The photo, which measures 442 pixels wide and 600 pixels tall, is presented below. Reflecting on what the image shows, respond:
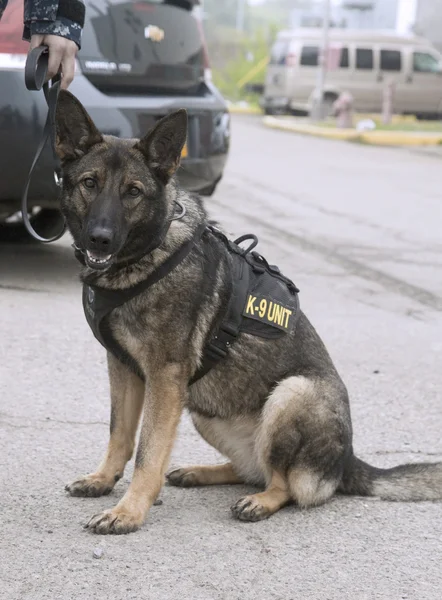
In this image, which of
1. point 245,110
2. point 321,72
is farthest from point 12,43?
point 245,110

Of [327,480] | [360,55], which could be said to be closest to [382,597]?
[327,480]

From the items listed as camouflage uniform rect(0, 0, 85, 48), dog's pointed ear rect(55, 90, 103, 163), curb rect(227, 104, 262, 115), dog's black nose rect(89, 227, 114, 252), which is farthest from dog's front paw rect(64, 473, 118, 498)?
curb rect(227, 104, 262, 115)

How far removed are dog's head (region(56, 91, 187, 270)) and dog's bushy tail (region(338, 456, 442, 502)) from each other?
45.4 inches

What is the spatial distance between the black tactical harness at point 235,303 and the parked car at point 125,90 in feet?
8.61

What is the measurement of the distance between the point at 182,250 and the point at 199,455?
106 centimetres

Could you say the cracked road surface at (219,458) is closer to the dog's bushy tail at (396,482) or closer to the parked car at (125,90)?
the dog's bushy tail at (396,482)

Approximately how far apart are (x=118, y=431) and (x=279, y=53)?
27.0 metres

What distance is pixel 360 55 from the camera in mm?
Result: 29031

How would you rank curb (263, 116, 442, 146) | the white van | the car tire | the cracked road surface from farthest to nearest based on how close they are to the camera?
the white van → curb (263, 116, 442, 146) → the car tire → the cracked road surface

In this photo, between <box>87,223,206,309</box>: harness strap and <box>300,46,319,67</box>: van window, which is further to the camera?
<box>300,46,319,67</box>: van window

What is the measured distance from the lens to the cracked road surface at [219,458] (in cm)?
307

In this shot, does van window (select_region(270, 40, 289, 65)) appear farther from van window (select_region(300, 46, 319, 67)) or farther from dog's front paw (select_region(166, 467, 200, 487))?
dog's front paw (select_region(166, 467, 200, 487))

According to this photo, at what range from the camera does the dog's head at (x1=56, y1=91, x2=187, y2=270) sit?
3268 millimetres

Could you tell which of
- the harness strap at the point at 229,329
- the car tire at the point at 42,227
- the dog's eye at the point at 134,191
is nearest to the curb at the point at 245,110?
the car tire at the point at 42,227
